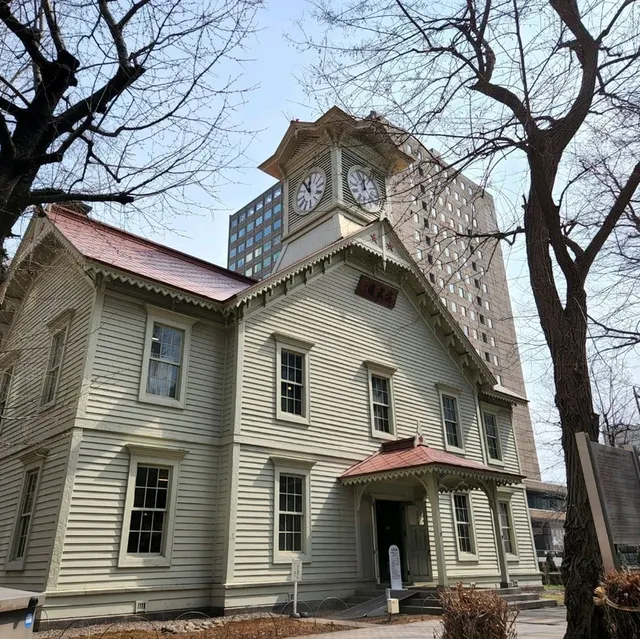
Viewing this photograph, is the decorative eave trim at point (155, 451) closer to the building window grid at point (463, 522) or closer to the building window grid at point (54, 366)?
the building window grid at point (54, 366)

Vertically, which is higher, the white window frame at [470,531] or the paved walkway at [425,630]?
the white window frame at [470,531]

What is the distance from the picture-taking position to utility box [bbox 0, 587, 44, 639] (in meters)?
4.88

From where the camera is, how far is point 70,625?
1006 cm

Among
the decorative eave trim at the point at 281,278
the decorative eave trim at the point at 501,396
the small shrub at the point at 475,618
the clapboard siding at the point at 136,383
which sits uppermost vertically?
the decorative eave trim at the point at 281,278

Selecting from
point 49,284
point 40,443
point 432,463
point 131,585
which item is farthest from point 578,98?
point 49,284

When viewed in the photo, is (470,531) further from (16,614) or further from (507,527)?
(16,614)

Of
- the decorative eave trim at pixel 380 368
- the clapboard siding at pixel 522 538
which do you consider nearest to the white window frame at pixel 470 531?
the clapboard siding at pixel 522 538

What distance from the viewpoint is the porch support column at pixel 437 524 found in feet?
42.5

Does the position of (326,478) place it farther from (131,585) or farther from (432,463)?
(131,585)

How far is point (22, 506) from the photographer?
12680 millimetres

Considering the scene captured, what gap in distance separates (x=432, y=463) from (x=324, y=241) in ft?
29.8

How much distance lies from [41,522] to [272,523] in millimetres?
4968

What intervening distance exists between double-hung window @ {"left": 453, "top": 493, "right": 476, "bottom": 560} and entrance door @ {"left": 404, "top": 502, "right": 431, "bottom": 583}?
1.58 m

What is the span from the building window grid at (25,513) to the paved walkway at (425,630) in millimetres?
6779
